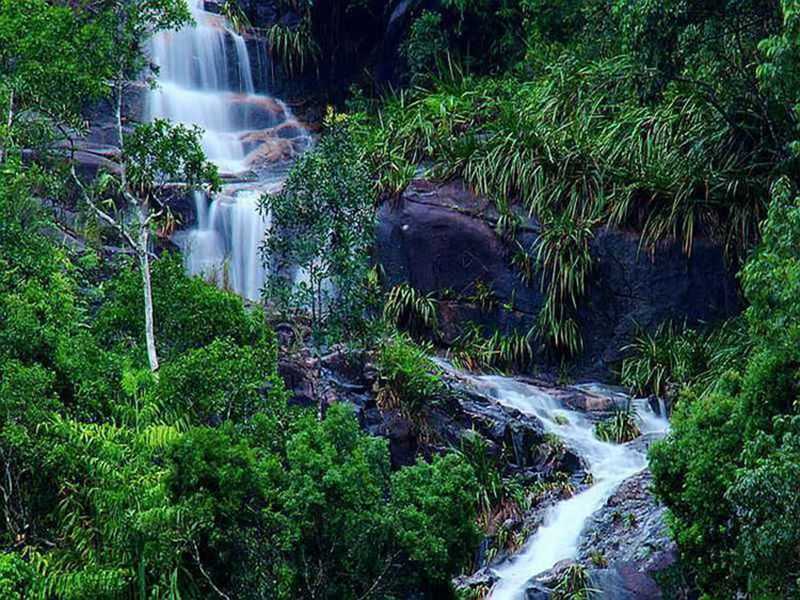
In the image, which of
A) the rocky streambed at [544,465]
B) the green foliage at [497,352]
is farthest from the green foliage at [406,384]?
the green foliage at [497,352]

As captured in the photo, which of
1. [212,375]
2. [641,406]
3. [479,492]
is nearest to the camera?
[212,375]

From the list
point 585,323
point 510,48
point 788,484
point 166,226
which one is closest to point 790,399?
point 788,484

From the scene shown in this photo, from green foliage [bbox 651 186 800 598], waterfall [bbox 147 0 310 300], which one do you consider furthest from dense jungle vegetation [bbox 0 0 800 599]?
waterfall [bbox 147 0 310 300]

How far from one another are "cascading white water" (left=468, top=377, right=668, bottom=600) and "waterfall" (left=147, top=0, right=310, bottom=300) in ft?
21.6

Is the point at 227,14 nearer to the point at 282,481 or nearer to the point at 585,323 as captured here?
the point at 585,323

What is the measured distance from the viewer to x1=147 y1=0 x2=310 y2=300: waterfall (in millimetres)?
22219

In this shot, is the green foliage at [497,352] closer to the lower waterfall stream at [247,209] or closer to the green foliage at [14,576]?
the lower waterfall stream at [247,209]

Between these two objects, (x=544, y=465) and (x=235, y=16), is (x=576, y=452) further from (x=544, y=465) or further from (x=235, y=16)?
(x=235, y=16)

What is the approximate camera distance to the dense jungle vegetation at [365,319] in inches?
404

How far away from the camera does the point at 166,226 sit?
72.1 ft

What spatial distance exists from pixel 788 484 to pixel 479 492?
242 inches

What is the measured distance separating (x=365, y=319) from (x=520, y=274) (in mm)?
4220

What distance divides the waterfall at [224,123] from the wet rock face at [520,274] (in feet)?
10.3

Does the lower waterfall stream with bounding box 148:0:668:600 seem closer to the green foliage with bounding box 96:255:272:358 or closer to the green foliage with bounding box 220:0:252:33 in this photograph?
the green foliage with bounding box 220:0:252:33
